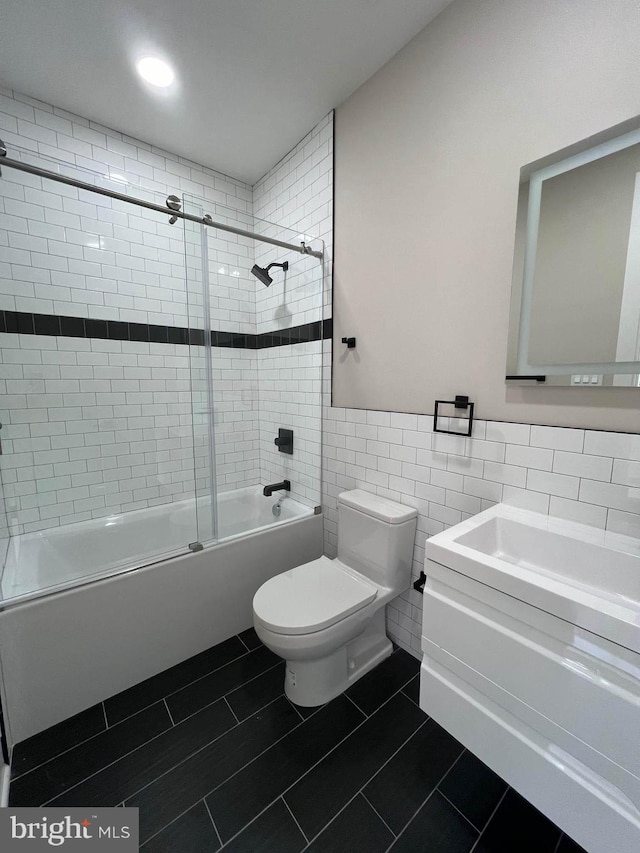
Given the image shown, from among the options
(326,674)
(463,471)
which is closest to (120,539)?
(326,674)

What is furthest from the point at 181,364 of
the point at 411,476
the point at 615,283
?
the point at 615,283

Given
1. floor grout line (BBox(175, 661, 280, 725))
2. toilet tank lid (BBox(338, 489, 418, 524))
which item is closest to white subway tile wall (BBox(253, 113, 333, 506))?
toilet tank lid (BBox(338, 489, 418, 524))

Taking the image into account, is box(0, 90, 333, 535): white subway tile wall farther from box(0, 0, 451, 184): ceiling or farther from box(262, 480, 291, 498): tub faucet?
box(0, 0, 451, 184): ceiling

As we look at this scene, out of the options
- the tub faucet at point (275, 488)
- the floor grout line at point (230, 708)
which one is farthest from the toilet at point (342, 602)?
the tub faucet at point (275, 488)

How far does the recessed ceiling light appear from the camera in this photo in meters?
1.63

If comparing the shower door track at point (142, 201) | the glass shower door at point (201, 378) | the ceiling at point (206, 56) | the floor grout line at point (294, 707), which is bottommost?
the floor grout line at point (294, 707)

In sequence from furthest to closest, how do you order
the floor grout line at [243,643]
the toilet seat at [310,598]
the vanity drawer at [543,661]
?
the floor grout line at [243,643] < the toilet seat at [310,598] < the vanity drawer at [543,661]

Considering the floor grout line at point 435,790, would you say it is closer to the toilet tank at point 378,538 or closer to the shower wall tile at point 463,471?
the shower wall tile at point 463,471

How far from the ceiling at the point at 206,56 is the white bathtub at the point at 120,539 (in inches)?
85.4

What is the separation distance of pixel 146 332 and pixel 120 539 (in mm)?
1326

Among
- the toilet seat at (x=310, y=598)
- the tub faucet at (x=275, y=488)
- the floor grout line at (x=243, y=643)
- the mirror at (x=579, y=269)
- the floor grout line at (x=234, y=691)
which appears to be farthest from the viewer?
the tub faucet at (x=275, y=488)

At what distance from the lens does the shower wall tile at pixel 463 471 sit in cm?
108

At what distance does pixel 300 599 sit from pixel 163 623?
72 centimetres

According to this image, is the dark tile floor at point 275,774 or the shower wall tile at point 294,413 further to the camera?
the shower wall tile at point 294,413
